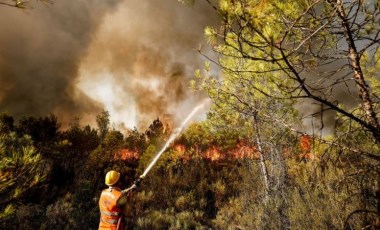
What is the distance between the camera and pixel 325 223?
5.14 meters

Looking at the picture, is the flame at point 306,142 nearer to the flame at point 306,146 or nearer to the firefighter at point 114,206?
the flame at point 306,146

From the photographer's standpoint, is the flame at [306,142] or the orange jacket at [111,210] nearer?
the flame at [306,142]

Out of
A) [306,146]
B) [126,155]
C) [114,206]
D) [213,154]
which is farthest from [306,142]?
[126,155]

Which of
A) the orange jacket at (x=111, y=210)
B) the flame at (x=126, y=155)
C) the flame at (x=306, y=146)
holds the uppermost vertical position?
the flame at (x=126, y=155)

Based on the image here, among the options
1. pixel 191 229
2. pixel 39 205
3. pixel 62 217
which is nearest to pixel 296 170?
pixel 191 229

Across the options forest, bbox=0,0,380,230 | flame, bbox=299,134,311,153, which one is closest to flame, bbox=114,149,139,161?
forest, bbox=0,0,380,230

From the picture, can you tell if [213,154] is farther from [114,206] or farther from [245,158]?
[114,206]

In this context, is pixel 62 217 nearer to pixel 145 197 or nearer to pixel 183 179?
pixel 145 197

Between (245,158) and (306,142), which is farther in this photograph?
(245,158)

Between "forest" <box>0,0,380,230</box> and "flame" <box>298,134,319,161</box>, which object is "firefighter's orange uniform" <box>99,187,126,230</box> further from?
"flame" <box>298,134,319,161</box>

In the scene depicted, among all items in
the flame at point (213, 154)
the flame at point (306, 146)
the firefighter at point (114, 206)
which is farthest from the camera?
the flame at point (213, 154)

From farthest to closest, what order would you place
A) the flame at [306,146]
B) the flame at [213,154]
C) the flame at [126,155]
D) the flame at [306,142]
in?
the flame at [213,154], the flame at [126,155], the flame at [306,142], the flame at [306,146]

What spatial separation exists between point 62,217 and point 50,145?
3696 mm

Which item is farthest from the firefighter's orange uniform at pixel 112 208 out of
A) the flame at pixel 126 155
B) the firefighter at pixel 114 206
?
the flame at pixel 126 155
